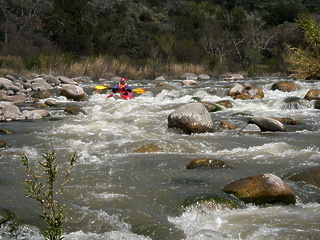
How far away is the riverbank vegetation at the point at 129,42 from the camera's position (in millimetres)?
21094

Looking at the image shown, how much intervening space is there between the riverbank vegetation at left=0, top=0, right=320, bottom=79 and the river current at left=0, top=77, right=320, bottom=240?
10.4m

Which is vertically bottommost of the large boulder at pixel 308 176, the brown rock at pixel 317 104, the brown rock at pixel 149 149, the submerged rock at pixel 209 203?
the brown rock at pixel 317 104

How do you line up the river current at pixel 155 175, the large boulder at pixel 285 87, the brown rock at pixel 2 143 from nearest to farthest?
the river current at pixel 155 175
the brown rock at pixel 2 143
the large boulder at pixel 285 87

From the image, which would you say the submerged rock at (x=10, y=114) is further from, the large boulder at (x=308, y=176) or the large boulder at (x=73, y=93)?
the large boulder at (x=308, y=176)

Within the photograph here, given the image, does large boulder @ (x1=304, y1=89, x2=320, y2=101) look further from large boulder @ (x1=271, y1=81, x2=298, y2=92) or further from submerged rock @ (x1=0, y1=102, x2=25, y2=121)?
submerged rock @ (x1=0, y1=102, x2=25, y2=121)

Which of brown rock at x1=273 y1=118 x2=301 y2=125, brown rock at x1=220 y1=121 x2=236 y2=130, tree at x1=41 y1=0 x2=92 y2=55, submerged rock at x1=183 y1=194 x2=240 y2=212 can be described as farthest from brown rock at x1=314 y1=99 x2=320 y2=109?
tree at x1=41 y1=0 x2=92 y2=55

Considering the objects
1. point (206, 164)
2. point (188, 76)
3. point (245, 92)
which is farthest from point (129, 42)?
point (206, 164)

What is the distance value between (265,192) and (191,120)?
393 cm

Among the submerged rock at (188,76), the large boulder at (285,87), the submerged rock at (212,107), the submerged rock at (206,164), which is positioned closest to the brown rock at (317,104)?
the submerged rock at (212,107)

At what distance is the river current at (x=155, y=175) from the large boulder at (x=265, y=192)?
4.2 inches

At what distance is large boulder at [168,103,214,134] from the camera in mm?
8102

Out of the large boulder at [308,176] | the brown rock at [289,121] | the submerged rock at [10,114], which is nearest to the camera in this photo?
the large boulder at [308,176]

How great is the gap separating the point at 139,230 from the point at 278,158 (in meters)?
3.08

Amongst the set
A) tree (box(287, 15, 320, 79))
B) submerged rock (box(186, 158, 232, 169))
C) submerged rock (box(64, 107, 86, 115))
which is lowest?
submerged rock (box(64, 107, 86, 115))
